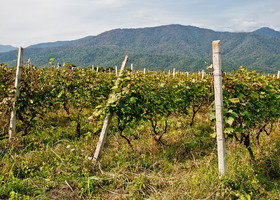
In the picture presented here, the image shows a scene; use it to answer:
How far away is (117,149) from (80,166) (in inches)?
37.5

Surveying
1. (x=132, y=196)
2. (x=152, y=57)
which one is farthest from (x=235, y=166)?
(x=152, y=57)

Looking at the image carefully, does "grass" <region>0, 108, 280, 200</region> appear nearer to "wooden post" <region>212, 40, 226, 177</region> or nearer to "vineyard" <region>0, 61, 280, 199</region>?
"vineyard" <region>0, 61, 280, 199</region>

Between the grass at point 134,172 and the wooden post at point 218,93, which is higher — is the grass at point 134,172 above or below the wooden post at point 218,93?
below

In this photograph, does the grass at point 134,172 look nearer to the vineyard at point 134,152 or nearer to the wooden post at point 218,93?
the vineyard at point 134,152

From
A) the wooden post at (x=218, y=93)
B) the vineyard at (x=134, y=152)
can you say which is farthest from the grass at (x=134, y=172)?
the wooden post at (x=218, y=93)

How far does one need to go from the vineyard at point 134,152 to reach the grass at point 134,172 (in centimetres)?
1

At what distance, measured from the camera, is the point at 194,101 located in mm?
5809

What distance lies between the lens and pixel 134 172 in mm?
3148

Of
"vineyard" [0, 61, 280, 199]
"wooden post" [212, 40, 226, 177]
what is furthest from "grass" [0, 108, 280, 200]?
"wooden post" [212, 40, 226, 177]

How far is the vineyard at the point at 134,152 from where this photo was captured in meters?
2.65

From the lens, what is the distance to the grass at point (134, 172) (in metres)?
2.59

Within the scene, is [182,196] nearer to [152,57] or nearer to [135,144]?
[135,144]

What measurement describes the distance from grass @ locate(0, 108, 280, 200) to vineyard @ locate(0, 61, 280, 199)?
0.04 feet

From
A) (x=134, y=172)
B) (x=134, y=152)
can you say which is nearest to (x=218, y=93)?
(x=134, y=172)
